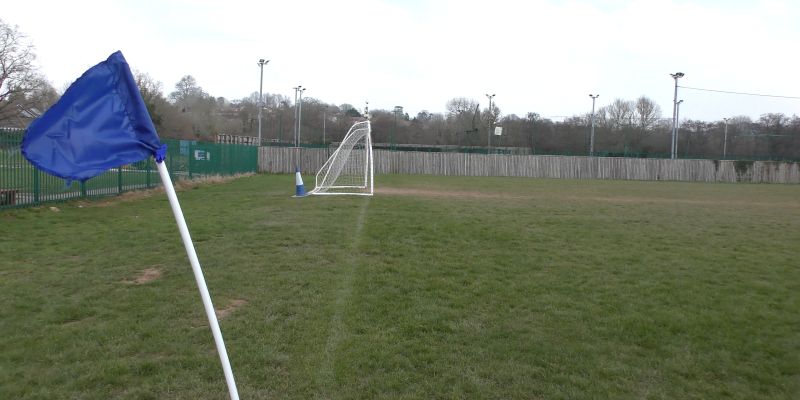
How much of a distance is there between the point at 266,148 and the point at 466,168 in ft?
49.0

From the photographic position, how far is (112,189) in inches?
712

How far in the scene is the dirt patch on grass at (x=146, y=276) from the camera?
6906mm

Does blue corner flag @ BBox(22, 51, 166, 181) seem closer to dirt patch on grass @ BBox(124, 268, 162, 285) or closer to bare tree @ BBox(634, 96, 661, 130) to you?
dirt patch on grass @ BBox(124, 268, 162, 285)

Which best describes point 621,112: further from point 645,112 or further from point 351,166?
point 351,166

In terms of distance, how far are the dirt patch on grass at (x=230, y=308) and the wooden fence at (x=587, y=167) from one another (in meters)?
37.5

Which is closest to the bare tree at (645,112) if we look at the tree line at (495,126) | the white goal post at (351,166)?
the tree line at (495,126)

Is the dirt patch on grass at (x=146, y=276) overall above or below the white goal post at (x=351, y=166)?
below

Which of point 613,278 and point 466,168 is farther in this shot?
point 466,168

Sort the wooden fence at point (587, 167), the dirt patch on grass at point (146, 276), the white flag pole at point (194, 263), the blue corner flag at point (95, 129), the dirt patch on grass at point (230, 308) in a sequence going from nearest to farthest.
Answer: the blue corner flag at point (95, 129) < the white flag pole at point (194, 263) < the dirt patch on grass at point (230, 308) < the dirt patch on grass at point (146, 276) < the wooden fence at point (587, 167)

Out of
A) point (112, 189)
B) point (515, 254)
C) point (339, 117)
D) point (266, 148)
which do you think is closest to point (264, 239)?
point (515, 254)

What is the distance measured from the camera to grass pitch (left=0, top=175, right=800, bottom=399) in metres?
4.14

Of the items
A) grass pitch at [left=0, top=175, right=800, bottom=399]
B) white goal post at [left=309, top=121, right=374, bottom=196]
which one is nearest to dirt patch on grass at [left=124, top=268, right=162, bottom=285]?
grass pitch at [left=0, top=175, right=800, bottom=399]

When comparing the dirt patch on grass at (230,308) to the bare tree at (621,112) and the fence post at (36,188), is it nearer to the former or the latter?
the fence post at (36,188)

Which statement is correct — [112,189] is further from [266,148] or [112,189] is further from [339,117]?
[339,117]
